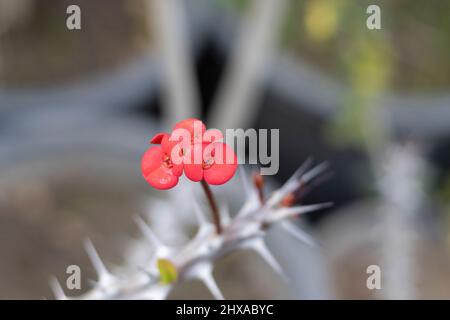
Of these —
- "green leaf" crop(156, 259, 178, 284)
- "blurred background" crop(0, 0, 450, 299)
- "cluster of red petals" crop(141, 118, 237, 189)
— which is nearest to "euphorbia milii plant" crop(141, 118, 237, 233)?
"cluster of red petals" crop(141, 118, 237, 189)

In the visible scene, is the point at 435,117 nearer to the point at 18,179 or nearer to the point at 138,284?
the point at 18,179

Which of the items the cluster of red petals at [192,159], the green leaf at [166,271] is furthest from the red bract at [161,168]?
the green leaf at [166,271]

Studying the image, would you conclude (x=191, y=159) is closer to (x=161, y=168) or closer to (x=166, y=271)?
(x=161, y=168)

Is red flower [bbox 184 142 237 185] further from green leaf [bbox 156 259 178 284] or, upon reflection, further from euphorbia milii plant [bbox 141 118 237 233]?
green leaf [bbox 156 259 178 284]

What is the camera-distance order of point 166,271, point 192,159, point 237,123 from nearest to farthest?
point 192,159
point 166,271
point 237,123

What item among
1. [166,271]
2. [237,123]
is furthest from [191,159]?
[237,123]

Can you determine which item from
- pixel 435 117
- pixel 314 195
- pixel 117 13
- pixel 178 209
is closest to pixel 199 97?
pixel 117 13

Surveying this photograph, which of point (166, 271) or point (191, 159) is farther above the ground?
point (191, 159)
